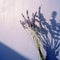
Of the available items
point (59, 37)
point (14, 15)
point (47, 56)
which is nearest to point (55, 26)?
point (59, 37)

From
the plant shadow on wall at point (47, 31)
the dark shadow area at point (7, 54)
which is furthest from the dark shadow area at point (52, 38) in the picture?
the dark shadow area at point (7, 54)

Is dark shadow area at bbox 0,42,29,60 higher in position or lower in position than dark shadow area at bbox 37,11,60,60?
lower

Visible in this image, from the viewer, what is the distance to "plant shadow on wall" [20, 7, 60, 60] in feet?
Answer: 6.51

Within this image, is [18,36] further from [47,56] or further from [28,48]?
[47,56]

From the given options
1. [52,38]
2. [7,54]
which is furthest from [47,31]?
[7,54]

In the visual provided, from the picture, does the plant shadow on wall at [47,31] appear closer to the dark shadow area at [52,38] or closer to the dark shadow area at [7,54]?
the dark shadow area at [52,38]

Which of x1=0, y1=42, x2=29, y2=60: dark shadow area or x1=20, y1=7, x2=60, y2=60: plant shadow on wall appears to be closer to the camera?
x1=20, y1=7, x2=60, y2=60: plant shadow on wall

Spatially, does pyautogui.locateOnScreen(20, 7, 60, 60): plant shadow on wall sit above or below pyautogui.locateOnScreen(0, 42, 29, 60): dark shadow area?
above

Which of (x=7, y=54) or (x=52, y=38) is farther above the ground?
(x=52, y=38)

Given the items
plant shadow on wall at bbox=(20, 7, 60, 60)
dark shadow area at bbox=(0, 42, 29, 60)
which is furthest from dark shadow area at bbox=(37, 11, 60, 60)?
dark shadow area at bbox=(0, 42, 29, 60)

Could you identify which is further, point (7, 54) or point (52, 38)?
point (7, 54)

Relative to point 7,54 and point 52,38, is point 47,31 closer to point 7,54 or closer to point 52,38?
point 52,38

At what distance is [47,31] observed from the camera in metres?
2.02

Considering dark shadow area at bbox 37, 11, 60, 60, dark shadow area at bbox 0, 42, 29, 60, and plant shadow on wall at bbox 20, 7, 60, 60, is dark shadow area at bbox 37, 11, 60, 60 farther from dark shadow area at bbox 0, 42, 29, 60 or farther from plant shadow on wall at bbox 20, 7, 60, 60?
dark shadow area at bbox 0, 42, 29, 60
